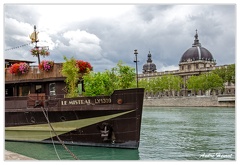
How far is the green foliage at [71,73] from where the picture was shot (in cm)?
1422

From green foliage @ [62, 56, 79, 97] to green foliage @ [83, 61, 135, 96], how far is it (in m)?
→ 0.39

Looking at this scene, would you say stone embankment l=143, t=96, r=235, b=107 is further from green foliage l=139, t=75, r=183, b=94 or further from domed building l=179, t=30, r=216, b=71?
domed building l=179, t=30, r=216, b=71

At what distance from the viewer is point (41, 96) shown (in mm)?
14781

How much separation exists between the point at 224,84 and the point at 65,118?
56.7m

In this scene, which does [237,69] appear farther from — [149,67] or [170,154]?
[149,67]

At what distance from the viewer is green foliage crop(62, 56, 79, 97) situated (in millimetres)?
14219

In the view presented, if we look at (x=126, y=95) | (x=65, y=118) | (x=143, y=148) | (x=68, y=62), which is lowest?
(x=143, y=148)

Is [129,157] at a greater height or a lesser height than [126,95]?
lesser

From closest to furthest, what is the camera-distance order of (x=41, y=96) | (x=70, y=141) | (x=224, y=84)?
(x=70, y=141) → (x=41, y=96) → (x=224, y=84)

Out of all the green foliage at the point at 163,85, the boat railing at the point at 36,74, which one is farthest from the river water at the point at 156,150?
the green foliage at the point at 163,85

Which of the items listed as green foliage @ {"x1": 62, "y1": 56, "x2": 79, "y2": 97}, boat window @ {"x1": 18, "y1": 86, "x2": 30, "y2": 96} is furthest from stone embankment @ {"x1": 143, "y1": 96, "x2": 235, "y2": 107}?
green foliage @ {"x1": 62, "y1": 56, "x2": 79, "y2": 97}

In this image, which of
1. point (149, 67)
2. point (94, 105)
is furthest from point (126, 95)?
point (149, 67)

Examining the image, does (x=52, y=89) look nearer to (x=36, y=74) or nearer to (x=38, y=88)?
(x=38, y=88)

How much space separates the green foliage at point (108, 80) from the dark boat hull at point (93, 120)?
777 millimetres
